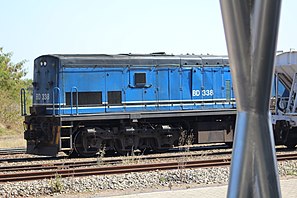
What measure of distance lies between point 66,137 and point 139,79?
3.06 metres

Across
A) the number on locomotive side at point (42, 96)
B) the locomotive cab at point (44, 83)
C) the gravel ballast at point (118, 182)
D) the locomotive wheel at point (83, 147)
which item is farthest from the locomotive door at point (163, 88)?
the gravel ballast at point (118, 182)

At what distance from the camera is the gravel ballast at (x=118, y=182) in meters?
10.1

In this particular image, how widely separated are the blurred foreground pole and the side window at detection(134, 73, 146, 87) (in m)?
12.9

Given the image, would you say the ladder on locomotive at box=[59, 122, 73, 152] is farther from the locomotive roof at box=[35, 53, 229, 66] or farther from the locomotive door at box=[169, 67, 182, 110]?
the locomotive door at box=[169, 67, 182, 110]

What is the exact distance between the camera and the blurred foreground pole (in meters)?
4.41

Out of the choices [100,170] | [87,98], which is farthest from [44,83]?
[100,170]

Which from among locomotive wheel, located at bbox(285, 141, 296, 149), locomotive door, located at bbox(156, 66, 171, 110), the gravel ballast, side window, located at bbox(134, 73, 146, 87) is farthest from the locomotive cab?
locomotive wheel, located at bbox(285, 141, 296, 149)

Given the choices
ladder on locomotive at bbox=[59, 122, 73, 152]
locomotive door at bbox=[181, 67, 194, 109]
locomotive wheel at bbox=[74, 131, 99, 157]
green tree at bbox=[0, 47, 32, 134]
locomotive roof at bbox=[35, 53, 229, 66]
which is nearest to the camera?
ladder on locomotive at bbox=[59, 122, 73, 152]

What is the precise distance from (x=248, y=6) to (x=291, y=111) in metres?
13.9

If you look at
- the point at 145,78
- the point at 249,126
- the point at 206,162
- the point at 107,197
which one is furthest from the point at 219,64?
the point at 249,126

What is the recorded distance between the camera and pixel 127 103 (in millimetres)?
17391

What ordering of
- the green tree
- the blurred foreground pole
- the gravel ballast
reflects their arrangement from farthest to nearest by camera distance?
the green tree, the gravel ballast, the blurred foreground pole

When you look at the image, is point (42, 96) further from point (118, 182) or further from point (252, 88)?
point (252, 88)

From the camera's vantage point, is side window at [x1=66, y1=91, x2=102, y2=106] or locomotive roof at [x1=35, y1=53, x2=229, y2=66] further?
locomotive roof at [x1=35, y1=53, x2=229, y2=66]
